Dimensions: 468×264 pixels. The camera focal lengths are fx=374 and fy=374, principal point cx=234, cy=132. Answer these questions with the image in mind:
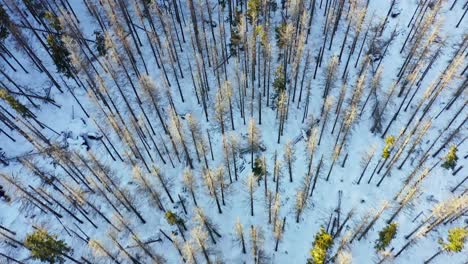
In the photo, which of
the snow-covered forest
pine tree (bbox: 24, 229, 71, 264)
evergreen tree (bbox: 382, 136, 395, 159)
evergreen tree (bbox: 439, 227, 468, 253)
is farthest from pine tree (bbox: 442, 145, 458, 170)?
pine tree (bbox: 24, 229, 71, 264)

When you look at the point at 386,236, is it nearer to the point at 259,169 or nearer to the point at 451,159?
the point at 451,159

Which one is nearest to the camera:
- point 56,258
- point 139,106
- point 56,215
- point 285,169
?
point 56,258

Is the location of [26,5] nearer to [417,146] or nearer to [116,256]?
[116,256]

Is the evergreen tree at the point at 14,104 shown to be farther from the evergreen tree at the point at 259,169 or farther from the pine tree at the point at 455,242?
the pine tree at the point at 455,242

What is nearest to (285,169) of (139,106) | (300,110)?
(300,110)

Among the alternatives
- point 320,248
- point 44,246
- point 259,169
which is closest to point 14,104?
point 44,246
